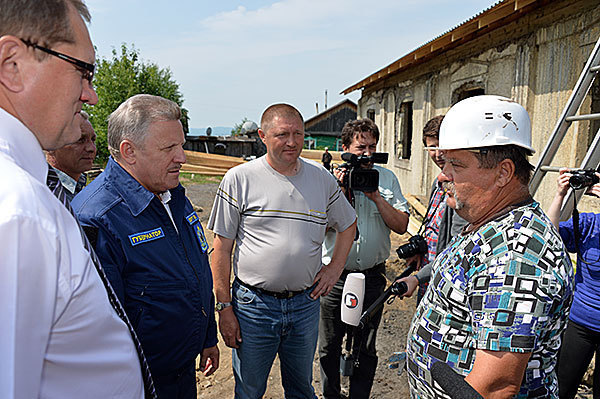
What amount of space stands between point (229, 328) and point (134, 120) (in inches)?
54.4

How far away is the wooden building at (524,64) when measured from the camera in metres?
4.21

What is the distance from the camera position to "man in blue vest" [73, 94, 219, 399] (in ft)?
5.63

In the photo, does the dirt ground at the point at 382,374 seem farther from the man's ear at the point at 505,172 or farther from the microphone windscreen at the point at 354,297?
the man's ear at the point at 505,172

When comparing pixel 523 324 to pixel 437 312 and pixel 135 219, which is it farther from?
pixel 135 219

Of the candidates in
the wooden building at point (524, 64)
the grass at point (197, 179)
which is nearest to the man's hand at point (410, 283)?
the wooden building at point (524, 64)

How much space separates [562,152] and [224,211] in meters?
4.03

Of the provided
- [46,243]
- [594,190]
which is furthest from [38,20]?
[594,190]

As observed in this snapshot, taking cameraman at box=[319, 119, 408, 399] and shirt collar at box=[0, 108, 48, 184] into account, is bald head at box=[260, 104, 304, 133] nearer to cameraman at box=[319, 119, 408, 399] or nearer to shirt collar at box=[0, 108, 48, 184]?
cameraman at box=[319, 119, 408, 399]

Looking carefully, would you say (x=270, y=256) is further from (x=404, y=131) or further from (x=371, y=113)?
(x=371, y=113)

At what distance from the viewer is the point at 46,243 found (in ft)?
2.41

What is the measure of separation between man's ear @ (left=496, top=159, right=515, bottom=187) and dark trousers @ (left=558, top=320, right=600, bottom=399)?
1.81 meters

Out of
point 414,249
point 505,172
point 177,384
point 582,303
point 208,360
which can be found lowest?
point 208,360

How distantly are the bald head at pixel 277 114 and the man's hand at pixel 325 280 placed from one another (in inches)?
41.3

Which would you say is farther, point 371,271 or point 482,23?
point 482,23
